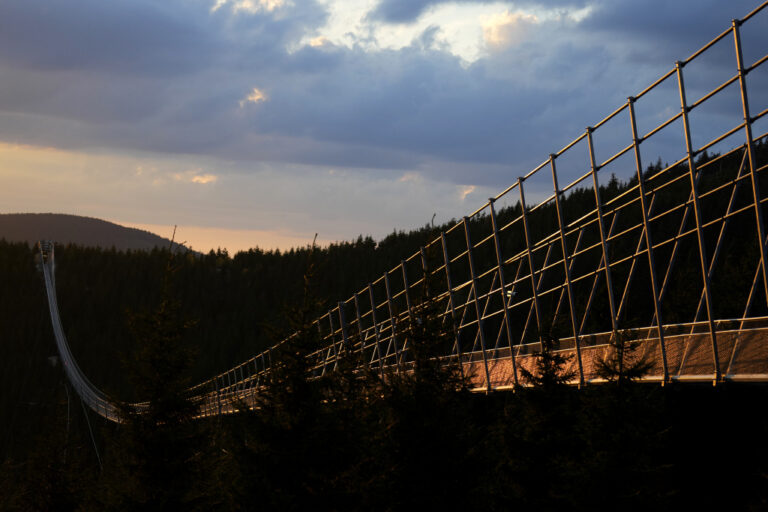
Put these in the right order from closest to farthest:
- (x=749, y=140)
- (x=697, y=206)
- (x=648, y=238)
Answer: (x=749, y=140) < (x=697, y=206) < (x=648, y=238)

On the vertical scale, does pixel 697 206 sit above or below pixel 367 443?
above

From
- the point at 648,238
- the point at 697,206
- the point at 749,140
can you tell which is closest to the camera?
the point at 749,140

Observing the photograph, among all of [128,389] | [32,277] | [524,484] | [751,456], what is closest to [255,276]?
[32,277]

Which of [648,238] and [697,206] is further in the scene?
[648,238]

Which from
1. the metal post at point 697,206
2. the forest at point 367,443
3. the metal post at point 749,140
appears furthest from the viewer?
the forest at point 367,443

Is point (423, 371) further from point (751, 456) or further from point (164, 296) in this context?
point (751, 456)

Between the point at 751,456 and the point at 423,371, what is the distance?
29.2 meters

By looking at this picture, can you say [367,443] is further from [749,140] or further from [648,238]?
[749,140]

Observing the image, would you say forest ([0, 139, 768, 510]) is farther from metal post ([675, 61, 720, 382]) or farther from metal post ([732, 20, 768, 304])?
metal post ([732, 20, 768, 304])

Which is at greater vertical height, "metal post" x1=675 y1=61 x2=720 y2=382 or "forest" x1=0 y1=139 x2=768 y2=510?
"metal post" x1=675 y1=61 x2=720 y2=382

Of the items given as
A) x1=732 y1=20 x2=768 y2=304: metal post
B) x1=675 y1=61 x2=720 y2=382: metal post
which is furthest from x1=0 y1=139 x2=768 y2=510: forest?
x1=732 y1=20 x2=768 y2=304: metal post

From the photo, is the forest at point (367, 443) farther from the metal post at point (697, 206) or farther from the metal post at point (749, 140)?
the metal post at point (749, 140)

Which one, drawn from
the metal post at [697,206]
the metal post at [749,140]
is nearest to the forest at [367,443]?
the metal post at [697,206]

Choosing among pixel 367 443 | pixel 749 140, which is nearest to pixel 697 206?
pixel 749 140
